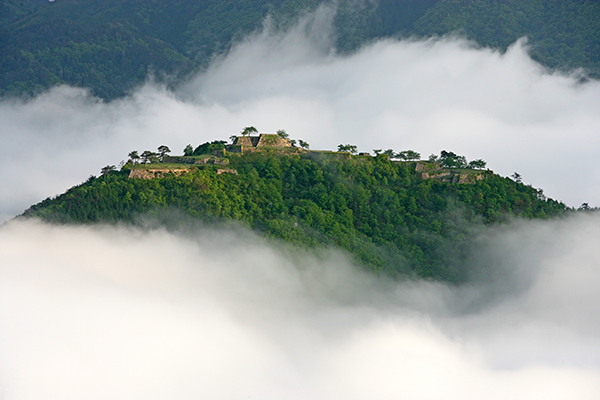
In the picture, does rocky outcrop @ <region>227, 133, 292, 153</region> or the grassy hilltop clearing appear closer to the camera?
the grassy hilltop clearing

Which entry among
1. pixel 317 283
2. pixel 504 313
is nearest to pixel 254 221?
pixel 317 283

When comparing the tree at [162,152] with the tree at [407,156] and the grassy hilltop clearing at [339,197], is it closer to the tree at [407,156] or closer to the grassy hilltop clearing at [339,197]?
the grassy hilltop clearing at [339,197]

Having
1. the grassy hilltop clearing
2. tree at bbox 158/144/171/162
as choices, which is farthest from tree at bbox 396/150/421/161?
tree at bbox 158/144/171/162

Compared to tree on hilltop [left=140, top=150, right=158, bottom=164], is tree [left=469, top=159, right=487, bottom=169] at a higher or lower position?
higher

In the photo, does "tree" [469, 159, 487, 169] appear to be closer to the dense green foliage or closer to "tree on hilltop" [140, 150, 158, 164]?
the dense green foliage

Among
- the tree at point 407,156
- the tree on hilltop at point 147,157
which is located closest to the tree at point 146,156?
the tree on hilltop at point 147,157

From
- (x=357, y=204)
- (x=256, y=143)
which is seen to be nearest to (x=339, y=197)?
(x=357, y=204)
